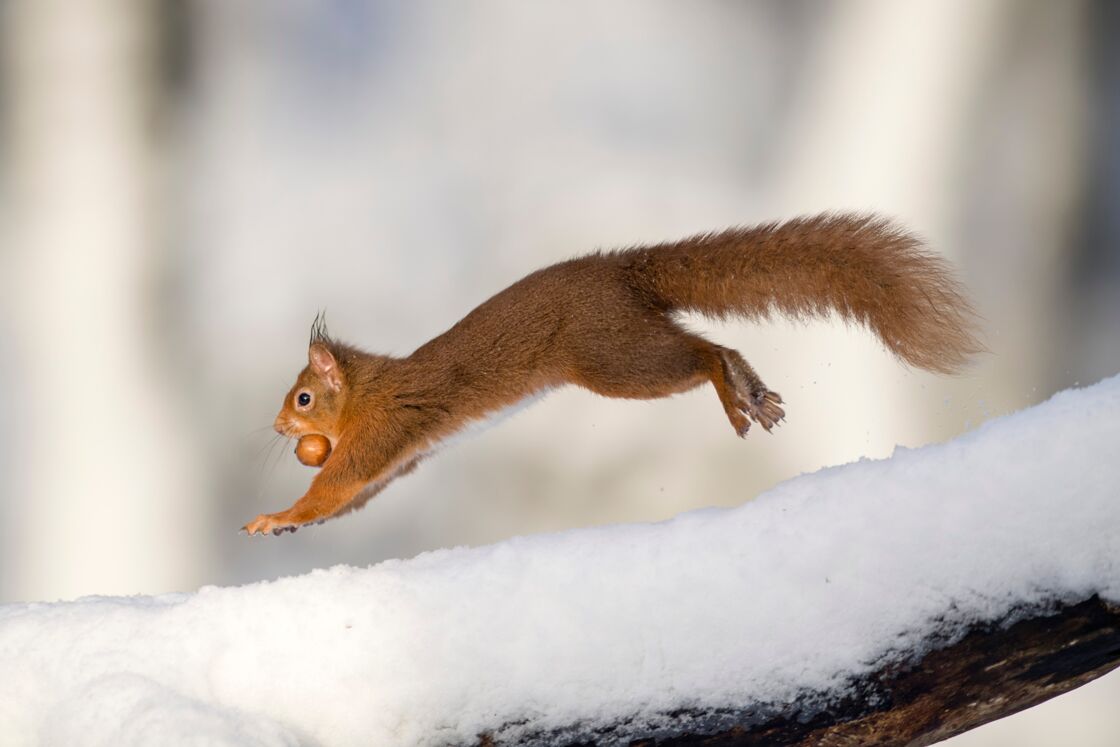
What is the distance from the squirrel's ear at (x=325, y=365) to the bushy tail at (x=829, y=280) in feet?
1.65

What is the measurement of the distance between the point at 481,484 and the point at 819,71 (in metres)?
1.25

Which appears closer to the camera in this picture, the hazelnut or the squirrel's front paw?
the squirrel's front paw

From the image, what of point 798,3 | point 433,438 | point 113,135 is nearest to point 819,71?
point 798,3

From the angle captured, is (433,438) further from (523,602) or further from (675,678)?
(675,678)

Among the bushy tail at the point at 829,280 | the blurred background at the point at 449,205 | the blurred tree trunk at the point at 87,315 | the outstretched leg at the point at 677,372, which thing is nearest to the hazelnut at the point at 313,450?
the outstretched leg at the point at 677,372

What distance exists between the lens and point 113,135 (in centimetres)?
276

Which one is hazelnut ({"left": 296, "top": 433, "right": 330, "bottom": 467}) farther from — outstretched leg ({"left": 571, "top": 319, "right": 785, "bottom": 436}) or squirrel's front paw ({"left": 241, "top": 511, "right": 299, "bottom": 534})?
outstretched leg ({"left": 571, "top": 319, "right": 785, "bottom": 436})

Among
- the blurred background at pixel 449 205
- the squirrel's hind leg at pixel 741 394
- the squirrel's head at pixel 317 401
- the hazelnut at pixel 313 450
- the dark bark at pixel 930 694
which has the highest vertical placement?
the blurred background at pixel 449 205

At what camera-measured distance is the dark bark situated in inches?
48.5

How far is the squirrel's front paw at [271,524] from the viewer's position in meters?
1.73

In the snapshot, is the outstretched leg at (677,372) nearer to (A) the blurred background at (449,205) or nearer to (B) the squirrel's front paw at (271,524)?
(B) the squirrel's front paw at (271,524)

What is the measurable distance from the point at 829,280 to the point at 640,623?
0.67m

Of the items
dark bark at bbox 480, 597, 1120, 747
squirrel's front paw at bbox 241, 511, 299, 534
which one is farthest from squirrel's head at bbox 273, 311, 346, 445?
dark bark at bbox 480, 597, 1120, 747

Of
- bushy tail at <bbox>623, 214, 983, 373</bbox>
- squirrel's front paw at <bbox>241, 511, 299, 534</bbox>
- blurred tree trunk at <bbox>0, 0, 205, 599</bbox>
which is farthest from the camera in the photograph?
blurred tree trunk at <bbox>0, 0, 205, 599</bbox>
